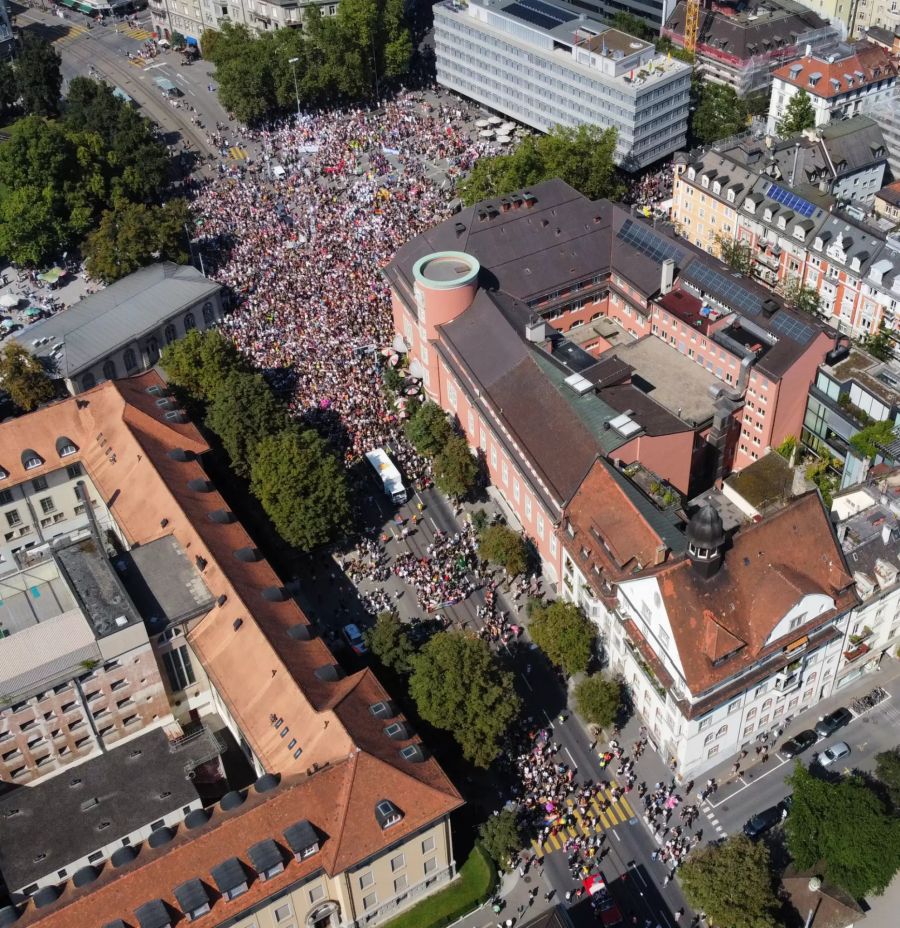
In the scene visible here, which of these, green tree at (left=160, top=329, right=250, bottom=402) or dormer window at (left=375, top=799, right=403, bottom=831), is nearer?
dormer window at (left=375, top=799, right=403, bottom=831)

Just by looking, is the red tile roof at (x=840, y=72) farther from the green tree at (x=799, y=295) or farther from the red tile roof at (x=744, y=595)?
the red tile roof at (x=744, y=595)

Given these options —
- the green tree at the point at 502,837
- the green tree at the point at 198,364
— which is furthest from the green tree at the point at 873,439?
the green tree at the point at 198,364

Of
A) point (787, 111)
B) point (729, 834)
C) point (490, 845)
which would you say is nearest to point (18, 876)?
point (490, 845)

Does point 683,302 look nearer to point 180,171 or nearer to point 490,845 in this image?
point 490,845

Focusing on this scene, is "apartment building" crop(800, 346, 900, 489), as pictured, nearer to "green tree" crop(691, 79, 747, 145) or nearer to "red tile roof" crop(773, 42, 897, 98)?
"red tile roof" crop(773, 42, 897, 98)

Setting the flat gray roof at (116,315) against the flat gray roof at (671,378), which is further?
the flat gray roof at (116,315)

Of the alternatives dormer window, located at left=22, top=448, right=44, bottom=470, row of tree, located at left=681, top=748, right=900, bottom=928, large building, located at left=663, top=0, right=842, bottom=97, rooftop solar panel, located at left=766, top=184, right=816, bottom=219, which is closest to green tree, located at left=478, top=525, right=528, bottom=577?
row of tree, located at left=681, top=748, right=900, bottom=928
